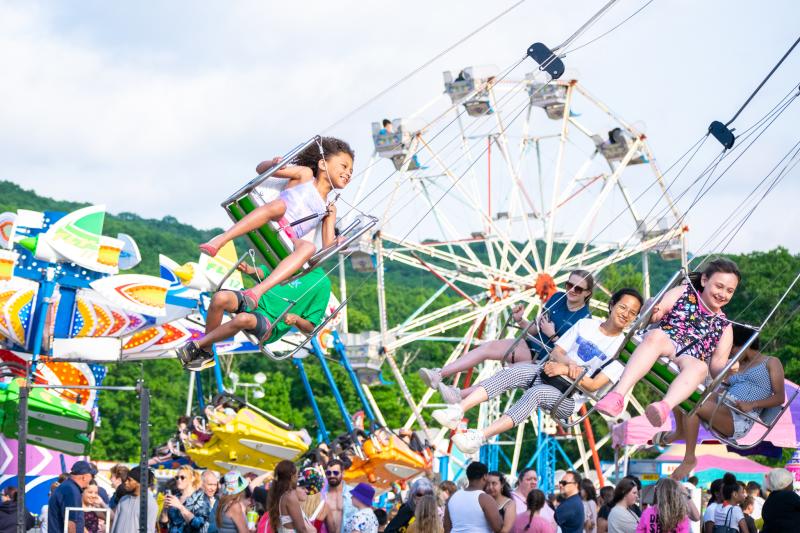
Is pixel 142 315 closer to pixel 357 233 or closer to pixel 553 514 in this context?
pixel 553 514

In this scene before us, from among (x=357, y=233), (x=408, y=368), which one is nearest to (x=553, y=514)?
(x=357, y=233)

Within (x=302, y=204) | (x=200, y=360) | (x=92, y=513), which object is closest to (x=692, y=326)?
(x=302, y=204)

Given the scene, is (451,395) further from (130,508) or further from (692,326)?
(130,508)

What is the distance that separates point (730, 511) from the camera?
9070mm

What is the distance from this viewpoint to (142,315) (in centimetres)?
1788

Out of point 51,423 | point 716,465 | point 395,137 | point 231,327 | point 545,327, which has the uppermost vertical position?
point 395,137

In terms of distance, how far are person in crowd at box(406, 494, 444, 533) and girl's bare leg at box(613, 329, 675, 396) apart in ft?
5.76

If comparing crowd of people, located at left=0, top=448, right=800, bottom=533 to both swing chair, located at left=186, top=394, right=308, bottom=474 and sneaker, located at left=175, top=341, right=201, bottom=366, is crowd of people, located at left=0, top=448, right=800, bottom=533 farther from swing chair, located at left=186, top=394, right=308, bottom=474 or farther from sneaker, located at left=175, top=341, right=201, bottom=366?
swing chair, located at left=186, top=394, right=308, bottom=474

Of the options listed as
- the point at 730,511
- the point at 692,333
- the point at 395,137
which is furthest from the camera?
the point at 395,137

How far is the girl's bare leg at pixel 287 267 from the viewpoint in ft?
23.6

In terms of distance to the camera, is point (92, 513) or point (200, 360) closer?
point (200, 360)

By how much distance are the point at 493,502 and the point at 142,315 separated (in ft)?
33.5

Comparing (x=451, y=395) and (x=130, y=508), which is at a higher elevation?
(x=451, y=395)

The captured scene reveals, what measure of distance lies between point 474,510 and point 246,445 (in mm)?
11448
